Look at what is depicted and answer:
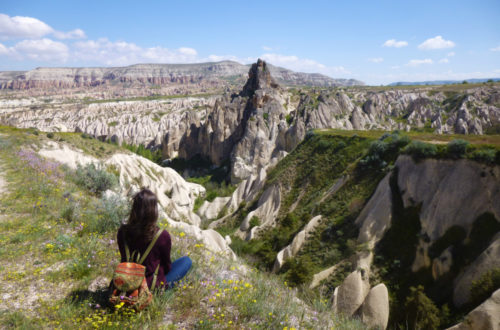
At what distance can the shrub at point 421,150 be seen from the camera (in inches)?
696

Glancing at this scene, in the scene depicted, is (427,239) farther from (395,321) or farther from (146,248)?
(146,248)

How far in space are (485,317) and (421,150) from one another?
458 inches

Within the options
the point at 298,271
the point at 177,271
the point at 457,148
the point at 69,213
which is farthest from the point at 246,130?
the point at 177,271

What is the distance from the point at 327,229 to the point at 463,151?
9.95 meters

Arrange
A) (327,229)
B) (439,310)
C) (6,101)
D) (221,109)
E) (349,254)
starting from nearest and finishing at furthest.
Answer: (439,310) < (349,254) < (327,229) < (221,109) < (6,101)

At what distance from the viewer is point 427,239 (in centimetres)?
1446

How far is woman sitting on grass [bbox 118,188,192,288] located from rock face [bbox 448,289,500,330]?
1115 centimetres

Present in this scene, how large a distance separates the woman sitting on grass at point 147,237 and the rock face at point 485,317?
11148 mm

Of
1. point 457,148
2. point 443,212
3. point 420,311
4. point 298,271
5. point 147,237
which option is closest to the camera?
point 147,237

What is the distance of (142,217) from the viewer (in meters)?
3.79

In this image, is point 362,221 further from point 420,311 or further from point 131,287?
point 131,287

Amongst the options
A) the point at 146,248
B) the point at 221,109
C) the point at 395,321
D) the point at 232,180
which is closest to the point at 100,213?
the point at 146,248

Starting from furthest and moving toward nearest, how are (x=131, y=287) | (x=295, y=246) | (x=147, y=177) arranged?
(x=147, y=177), (x=295, y=246), (x=131, y=287)

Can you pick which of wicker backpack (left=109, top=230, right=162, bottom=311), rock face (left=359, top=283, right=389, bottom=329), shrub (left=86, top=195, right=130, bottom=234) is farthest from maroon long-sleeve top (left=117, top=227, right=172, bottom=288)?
rock face (left=359, top=283, right=389, bottom=329)
